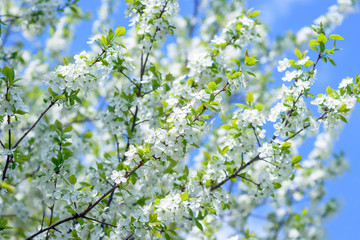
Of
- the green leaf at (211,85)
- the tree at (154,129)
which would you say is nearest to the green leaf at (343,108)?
the tree at (154,129)

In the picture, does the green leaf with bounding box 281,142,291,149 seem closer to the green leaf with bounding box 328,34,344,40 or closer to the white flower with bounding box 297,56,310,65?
the white flower with bounding box 297,56,310,65

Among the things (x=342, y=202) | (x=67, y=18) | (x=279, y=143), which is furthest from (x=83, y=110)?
(x=342, y=202)

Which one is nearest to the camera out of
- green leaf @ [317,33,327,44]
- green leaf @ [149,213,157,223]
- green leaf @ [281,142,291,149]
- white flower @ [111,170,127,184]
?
green leaf @ [149,213,157,223]

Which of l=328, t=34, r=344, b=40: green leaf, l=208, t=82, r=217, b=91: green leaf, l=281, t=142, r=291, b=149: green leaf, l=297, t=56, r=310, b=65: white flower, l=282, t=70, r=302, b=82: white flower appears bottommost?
l=281, t=142, r=291, b=149: green leaf

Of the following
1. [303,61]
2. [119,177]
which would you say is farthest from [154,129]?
[303,61]

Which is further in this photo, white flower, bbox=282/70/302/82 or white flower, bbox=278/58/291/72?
white flower, bbox=278/58/291/72

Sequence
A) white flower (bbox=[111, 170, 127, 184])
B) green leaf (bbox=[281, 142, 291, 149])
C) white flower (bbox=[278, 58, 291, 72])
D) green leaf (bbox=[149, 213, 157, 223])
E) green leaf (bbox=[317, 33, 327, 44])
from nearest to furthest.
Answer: green leaf (bbox=[149, 213, 157, 223])
white flower (bbox=[111, 170, 127, 184])
green leaf (bbox=[281, 142, 291, 149])
green leaf (bbox=[317, 33, 327, 44])
white flower (bbox=[278, 58, 291, 72])

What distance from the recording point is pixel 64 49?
30.9ft

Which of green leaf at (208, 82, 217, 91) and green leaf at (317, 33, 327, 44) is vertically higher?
green leaf at (317, 33, 327, 44)

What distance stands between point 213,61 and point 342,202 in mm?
6469

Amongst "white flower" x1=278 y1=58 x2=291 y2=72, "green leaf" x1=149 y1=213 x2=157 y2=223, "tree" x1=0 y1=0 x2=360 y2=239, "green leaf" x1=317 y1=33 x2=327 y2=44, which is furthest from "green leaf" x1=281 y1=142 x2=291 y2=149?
"green leaf" x1=149 y1=213 x2=157 y2=223

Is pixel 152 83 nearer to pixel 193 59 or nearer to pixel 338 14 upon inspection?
pixel 193 59

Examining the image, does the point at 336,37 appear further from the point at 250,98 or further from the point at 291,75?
the point at 250,98

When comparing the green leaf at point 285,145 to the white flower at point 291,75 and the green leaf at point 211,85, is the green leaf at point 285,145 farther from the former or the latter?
the green leaf at point 211,85
